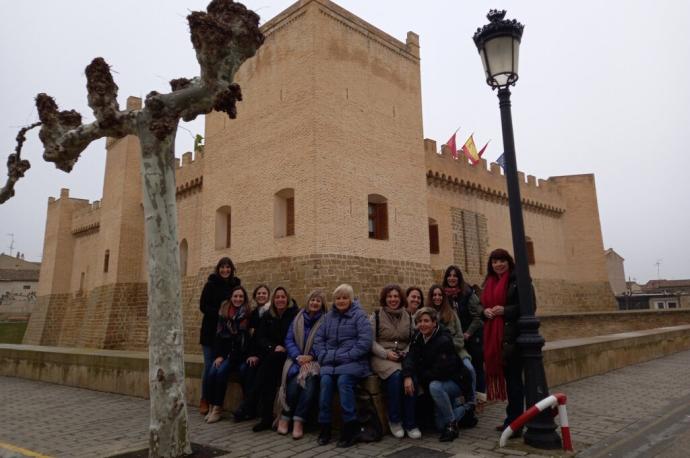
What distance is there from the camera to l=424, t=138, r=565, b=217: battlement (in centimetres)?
1823

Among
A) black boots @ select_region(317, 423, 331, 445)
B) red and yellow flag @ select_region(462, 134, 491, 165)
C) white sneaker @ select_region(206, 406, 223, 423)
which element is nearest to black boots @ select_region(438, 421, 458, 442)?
black boots @ select_region(317, 423, 331, 445)

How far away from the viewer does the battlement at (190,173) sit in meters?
17.7

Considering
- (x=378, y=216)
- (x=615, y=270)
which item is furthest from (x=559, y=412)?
(x=615, y=270)

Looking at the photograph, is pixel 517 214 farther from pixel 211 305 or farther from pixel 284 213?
pixel 284 213

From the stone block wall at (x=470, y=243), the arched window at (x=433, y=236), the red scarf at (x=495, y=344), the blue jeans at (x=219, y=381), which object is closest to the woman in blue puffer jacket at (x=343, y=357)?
the red scarf at (x=495, y=344)

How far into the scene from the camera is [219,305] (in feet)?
22.4

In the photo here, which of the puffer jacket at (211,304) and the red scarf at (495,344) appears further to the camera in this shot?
the puffer jacket at (211,304)

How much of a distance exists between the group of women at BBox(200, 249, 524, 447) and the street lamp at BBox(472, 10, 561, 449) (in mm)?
223

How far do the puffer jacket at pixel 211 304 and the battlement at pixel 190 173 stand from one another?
11474mm

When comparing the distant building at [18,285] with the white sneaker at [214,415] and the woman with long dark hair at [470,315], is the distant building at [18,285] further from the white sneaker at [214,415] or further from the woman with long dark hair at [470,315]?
the woman with long dark hair at [470,315]

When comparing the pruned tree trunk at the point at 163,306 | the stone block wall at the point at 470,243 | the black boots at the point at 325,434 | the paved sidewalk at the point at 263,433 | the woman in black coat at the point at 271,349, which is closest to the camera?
the pruned tree trunk at the point at 163,306

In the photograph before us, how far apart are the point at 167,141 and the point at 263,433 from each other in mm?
3471

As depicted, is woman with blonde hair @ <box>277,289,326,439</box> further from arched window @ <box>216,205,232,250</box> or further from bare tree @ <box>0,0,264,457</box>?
arched window @ <box>216,205,232,250</box>

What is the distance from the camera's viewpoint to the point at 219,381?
20.6 ft
